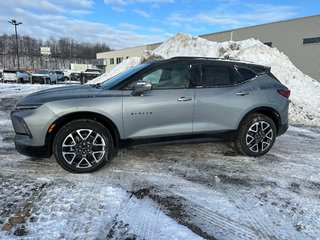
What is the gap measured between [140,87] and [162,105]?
45 centimetres

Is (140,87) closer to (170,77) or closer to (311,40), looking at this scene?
(170,77)

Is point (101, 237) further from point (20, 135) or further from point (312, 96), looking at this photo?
point (312, 96)

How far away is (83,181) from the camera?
12.4ft

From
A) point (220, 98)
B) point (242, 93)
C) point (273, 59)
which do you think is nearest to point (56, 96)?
point (220, 98)

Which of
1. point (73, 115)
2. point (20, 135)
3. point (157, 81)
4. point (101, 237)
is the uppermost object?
point (157, 81)

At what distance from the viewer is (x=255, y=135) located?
485 centimetres

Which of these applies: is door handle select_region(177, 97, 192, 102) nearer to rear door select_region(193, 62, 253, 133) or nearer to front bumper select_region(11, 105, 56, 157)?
rear door select_region(193, 62, 253, 133)

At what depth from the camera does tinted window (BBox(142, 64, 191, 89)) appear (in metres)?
4.27

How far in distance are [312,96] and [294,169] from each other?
6.42 meters

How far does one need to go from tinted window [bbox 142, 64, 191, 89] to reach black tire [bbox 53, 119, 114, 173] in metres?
1.09

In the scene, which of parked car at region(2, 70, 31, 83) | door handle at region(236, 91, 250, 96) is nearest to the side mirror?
door handle at region(236, 91, 250, 96)

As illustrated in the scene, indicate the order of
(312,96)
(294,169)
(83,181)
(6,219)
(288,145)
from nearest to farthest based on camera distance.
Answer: (6,219) < (83,181) < (294,169) < (288,145) < (312,96)

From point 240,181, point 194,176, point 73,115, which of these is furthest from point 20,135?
point 240,181

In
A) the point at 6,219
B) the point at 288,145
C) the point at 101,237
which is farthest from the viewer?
the point at 288,145
